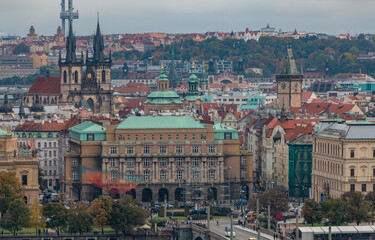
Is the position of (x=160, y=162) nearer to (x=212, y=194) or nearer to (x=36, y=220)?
(x=212, y=194)

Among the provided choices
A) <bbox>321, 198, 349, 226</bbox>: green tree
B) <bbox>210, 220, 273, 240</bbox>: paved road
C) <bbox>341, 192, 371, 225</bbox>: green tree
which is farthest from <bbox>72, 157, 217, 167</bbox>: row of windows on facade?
<bbox>321, 198, 349, 226</bbox>: green tree

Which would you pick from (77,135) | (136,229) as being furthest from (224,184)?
(136,229)

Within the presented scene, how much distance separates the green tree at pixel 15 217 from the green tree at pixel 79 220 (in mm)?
2942

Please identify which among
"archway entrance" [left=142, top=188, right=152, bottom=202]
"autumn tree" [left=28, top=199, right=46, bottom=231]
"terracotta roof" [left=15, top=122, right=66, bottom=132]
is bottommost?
"archway entrance" [left=142, top=188, right=152, bottom=202]

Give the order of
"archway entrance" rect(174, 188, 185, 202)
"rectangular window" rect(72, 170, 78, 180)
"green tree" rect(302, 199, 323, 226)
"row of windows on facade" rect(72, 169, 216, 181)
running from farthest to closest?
1. "rectangular window" rect(72, 170, 78, 180)
2. "row of windows on facade" rect(72, 169, 216, 181)
3. "archway entrance" rect(174, 188, 185, 202)
4. "green tree" rect(302, 199, 323, 226)

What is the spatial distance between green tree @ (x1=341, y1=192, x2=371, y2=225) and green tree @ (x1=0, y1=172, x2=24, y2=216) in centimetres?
2350

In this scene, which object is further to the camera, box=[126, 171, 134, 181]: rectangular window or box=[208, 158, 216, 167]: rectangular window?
box=[208, 158, 216, 167]: rectangular window

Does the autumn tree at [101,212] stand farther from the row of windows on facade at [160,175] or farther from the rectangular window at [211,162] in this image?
the rectangular window at [211,162]

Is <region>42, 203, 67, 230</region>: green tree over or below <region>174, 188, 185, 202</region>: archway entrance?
over

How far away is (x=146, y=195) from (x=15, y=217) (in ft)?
82.5

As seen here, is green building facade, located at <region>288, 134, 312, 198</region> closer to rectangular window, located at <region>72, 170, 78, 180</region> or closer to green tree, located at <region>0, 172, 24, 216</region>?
rectangular window, located at <region>72, 170, 78, 180</region>

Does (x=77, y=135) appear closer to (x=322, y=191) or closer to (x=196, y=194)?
(x=196, y=194)

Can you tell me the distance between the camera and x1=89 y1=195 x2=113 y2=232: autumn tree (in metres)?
110

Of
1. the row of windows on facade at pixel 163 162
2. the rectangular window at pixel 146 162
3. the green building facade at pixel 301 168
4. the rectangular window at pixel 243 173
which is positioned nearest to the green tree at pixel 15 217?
the row of windows on facade at pixel 163 162
